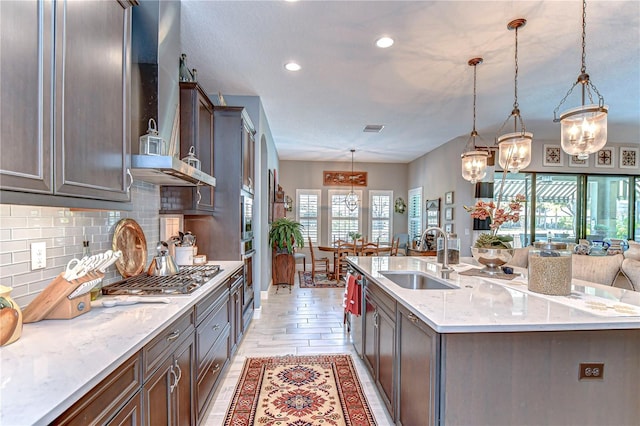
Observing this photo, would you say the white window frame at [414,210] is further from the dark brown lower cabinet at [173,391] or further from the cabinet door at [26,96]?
the cabinet door at [26,96]

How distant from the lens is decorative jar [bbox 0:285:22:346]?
1099 millimetres

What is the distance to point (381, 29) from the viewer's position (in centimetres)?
263

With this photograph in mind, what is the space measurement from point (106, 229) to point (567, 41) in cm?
402

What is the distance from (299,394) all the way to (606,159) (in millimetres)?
7313

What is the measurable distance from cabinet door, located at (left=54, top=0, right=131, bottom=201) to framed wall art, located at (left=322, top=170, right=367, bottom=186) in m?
7.15

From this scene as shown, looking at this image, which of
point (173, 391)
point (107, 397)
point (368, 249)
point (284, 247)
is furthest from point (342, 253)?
point (107, 397)

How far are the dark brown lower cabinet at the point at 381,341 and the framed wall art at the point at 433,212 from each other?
4931 millimetres

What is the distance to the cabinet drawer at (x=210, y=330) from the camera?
1923mm

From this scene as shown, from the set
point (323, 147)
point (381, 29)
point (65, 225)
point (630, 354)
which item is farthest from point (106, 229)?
point (323, 147)

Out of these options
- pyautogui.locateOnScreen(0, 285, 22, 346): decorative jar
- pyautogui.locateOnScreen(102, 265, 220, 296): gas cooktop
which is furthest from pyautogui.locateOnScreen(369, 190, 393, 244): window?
pyautogui.locateOnScreen(0, 285, 22, 346): decorative jar

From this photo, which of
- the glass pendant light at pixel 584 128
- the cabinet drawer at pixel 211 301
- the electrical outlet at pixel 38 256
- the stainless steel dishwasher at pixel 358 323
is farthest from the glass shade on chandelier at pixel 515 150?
the electrical outlet at pixel 38 256

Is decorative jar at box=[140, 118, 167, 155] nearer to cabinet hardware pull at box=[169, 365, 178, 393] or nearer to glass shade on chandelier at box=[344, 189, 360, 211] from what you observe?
cabinet hardware pull at box=[169, 365, 178, 393]

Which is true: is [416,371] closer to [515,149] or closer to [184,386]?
[184,386]

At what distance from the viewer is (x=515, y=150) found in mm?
3119
